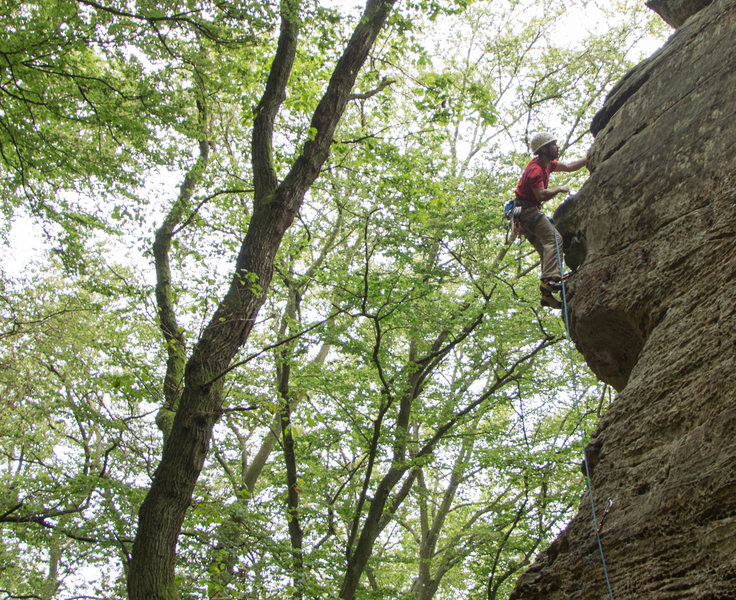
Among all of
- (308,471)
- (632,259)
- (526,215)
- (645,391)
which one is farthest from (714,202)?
(308,471)

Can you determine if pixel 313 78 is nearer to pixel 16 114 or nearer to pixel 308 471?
pixel 16 114

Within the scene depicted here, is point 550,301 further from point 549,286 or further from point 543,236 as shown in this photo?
point 543,236

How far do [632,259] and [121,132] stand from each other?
20.6 ft

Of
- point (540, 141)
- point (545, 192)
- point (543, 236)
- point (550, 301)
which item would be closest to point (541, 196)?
point (545, 192)

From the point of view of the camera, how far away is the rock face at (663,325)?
273cm

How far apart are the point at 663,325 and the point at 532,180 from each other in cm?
267

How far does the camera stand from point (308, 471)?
439 inches

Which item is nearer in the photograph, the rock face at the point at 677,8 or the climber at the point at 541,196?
the rock face at the point at 677,8

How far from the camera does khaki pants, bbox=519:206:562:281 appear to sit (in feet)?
18.0

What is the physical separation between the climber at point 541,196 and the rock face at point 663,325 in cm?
42

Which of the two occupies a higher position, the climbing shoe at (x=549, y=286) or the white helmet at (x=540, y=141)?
the white helmet at (x=540, y=141)

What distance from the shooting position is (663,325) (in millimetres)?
3594

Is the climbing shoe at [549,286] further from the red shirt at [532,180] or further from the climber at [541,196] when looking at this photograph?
the red shirt at [532,180]

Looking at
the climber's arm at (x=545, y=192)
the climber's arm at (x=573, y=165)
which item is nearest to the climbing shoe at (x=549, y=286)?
the climber's arm at (x=545, y=192)
